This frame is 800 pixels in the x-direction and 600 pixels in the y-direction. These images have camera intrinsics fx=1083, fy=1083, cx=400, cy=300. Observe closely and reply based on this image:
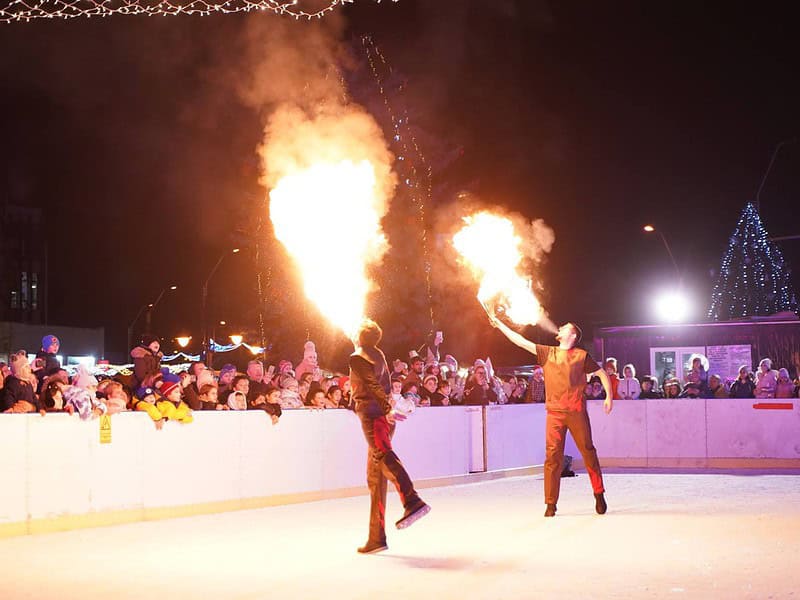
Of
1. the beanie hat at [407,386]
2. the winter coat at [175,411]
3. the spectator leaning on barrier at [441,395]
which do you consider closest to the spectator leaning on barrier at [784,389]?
the spectator leaning on barrier at [441,395]

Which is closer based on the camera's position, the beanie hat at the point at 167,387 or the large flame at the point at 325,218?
the beanie hat at the point at 167,387

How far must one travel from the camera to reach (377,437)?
9734 millimetres

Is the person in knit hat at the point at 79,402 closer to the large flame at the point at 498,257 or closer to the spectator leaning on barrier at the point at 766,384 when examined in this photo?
the large flame at the point at 498,257

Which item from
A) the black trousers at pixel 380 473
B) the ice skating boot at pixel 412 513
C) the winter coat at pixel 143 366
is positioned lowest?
the ice skating boot at pixel 412 513

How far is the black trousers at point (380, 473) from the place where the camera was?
9.61 metres

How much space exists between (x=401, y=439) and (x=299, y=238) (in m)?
5.82

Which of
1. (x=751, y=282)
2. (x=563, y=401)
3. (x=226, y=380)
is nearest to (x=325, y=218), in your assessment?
(x=226, y=380)

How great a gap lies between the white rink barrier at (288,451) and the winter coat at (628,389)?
46 cm

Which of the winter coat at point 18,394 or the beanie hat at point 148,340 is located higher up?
the beanie hat at point 148,340

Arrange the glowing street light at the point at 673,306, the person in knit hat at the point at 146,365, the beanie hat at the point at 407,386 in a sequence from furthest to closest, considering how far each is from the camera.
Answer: the glowing street light at the point at 673,306 → the beanie hat at the point at 407,386 → the person in knit hat at the point at 146,365

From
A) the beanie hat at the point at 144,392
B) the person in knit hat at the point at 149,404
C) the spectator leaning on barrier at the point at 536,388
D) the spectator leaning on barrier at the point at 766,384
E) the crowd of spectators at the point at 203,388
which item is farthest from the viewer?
the spectator leaning on barrier at the point at 766,384

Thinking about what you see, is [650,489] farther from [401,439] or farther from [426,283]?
[426,283]

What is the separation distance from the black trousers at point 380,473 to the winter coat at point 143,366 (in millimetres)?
4579

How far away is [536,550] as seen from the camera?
980 cm
